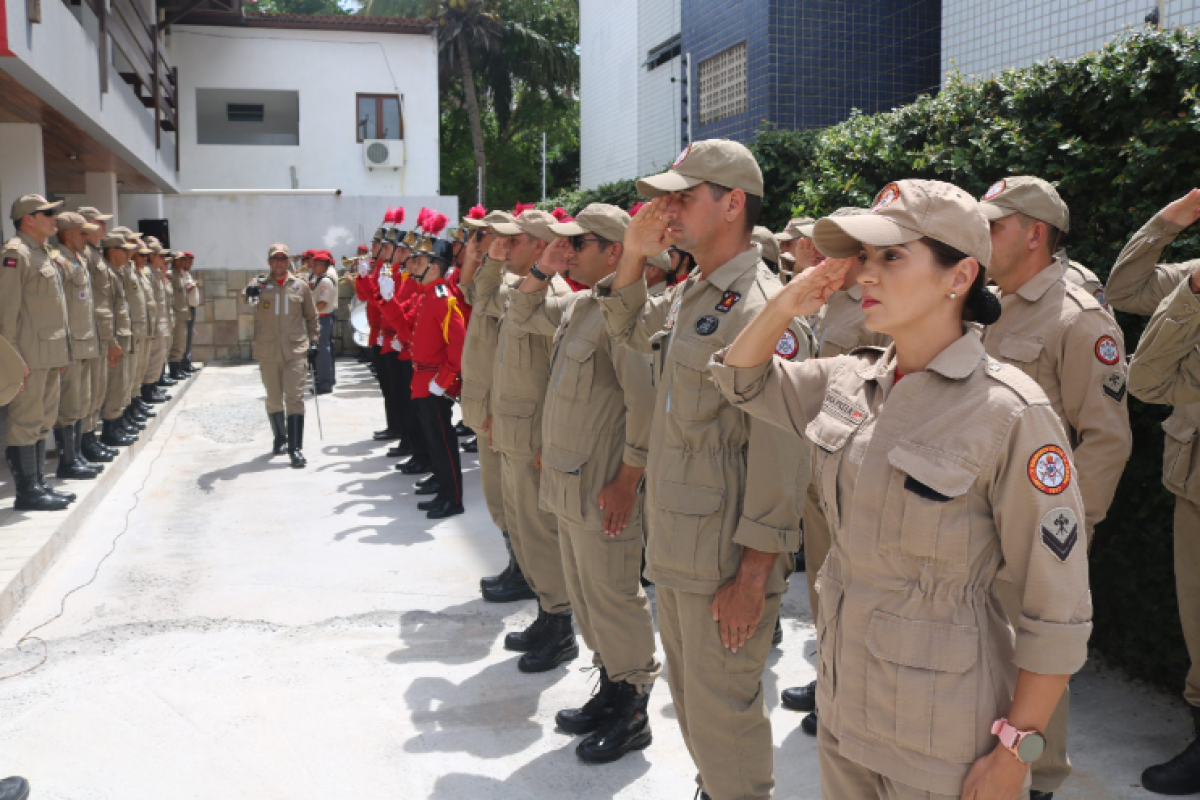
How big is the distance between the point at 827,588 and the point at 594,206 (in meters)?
2.24

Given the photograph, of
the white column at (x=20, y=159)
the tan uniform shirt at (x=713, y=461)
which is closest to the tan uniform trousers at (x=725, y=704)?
the tan uniform shirt at (x=713, y=461)

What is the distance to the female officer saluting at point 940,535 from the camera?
1.72 m

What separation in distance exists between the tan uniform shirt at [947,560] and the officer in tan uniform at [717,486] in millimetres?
702

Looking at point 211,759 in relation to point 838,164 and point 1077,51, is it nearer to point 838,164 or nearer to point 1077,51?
point 838,164

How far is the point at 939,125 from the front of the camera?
17.5 ft

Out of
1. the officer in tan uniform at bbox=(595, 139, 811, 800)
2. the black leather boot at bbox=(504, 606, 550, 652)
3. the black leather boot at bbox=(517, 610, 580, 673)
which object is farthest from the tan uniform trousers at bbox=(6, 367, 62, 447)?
the officer in tan uniform at bbox=(595, 139, 811, 800)

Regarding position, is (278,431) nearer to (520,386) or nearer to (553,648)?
(520,386)

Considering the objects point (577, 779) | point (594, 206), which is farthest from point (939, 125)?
point (577, 779)

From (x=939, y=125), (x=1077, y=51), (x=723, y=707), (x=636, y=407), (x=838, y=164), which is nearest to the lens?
Result: (x=723, y=707)

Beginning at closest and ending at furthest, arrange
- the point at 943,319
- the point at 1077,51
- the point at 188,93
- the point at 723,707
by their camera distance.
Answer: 1. the point at 943,319
2. the point at 723,707
3. the point at 1077,51
4. the point at 188,93

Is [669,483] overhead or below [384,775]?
overhead

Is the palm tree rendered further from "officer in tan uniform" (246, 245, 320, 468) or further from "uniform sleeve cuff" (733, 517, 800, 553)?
"uniform sleeve cuff" (733, 517, 800, 553)

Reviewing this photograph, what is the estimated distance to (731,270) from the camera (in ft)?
9.22

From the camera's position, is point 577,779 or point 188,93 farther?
point 188,93
